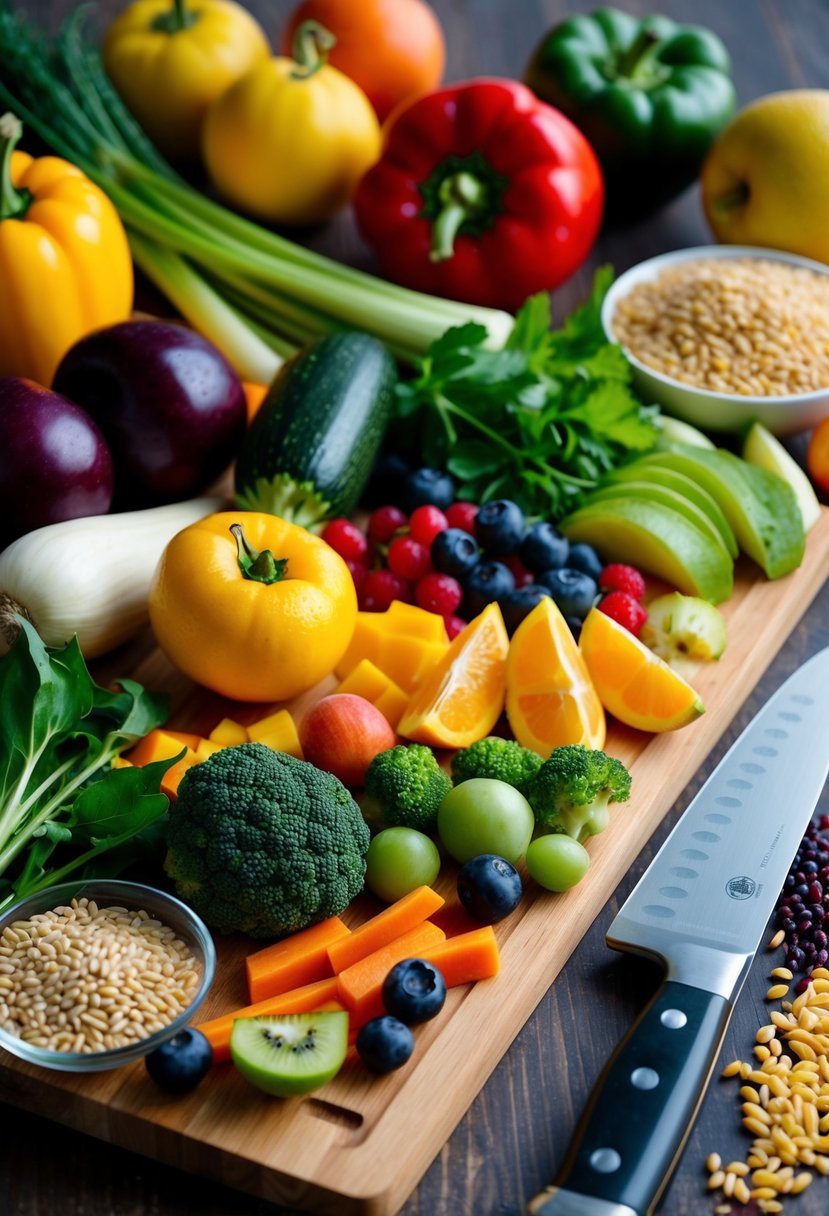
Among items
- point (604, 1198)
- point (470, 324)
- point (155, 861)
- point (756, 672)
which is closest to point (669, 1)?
point (470, 324)

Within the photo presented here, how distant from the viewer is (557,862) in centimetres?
163

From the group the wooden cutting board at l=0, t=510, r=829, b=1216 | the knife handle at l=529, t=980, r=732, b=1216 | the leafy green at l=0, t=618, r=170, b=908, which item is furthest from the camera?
the leafy green at l=0, t=618, r=170, b=908

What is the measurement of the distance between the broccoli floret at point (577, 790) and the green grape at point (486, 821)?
0.03 m

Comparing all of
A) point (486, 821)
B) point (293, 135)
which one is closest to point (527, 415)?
point (486, 821)

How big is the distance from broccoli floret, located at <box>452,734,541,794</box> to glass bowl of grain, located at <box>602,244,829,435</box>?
94cm

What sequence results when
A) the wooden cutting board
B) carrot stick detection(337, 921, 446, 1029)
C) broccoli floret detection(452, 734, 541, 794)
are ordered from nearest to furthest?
the wooden cutting board → carrot stick detection(337, 921, 446, 1029) → broccoli floret detection(452, 734, 541, 794)

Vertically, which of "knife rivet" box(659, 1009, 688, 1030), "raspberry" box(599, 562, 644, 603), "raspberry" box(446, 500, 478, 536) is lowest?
"knife rivet" box(659, 1009, 688, 1030)

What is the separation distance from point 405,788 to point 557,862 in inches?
8.7

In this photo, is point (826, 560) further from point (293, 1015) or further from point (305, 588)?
point (293, 1015)

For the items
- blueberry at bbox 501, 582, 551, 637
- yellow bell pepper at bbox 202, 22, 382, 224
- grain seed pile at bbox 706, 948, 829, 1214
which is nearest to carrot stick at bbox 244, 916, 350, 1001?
grain seed pile at bbox 706, 948, 829, 1214

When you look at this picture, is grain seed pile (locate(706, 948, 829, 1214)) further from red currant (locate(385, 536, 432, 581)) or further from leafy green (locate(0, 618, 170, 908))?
red currant (locate(385, 536, 432, 581))

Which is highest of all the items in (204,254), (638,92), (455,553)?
(638,92)

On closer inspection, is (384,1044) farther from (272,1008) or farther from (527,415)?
(527,415)

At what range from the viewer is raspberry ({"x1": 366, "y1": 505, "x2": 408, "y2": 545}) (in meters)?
2.24
